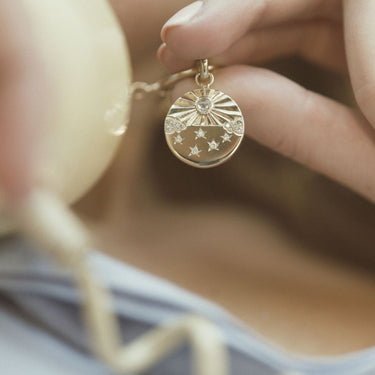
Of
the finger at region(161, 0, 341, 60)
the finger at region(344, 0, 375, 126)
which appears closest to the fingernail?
the finger at region(161, 0, 341, 60)

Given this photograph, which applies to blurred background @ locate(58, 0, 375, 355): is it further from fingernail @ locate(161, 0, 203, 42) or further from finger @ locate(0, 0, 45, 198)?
finger @ locate(0, 0, 45, 198)

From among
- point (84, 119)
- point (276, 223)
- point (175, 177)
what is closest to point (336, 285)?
point (276, 223)

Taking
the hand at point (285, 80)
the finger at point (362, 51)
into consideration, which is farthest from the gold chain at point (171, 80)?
the finger at point (362, 51)

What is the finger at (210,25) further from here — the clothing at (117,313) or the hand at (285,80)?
the clothing at (117,313)

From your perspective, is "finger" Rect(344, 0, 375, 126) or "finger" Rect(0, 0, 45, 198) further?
"finger" Rect(344, 0, 375, 126)

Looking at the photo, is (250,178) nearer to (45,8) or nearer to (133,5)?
(133,5)

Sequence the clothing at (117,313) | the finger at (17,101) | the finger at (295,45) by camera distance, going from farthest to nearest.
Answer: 1. the finger at (295,45)
2. the clothing at (117,313)
3. the finger at (17,101)
